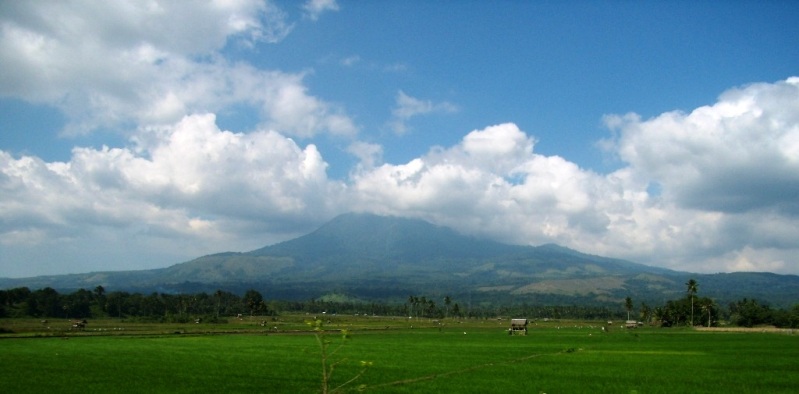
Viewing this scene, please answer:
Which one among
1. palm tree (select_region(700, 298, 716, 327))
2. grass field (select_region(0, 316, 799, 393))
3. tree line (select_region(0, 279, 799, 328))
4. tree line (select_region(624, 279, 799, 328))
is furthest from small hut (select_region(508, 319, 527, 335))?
palm tree (select_region(700, 298, 716, 327))

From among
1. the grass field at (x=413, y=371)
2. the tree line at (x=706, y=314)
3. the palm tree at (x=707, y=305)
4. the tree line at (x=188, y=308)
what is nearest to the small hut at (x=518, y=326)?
the grass field at (x=413, y=371)

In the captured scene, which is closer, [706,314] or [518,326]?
[518,326]

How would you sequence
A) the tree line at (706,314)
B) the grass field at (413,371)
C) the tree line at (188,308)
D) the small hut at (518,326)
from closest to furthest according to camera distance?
the grass field at (413,371)
the small hut at (518,326)
the tree line at (706,314)
the tree line at (188,308)

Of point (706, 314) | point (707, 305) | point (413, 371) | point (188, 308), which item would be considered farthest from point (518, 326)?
point (188, 308)

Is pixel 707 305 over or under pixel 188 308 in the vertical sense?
over

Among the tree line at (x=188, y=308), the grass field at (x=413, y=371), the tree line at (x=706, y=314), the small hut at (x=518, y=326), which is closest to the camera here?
the grass field at (x=413, y=371)

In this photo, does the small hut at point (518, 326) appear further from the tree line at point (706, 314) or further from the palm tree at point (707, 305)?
the palm tree at point (707, 305)

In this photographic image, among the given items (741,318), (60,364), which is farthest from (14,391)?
(741,318)

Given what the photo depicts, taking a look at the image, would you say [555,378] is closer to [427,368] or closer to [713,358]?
[427,368]

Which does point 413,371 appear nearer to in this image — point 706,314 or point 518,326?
point 518,326

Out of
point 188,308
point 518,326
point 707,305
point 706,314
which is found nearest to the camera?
point 518,326

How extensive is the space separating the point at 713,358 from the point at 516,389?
20363 mm

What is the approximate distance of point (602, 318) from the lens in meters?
163

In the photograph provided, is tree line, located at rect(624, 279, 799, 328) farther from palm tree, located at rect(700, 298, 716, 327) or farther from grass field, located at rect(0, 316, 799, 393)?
grass field, located at rect(0, 316, 799, 393)
